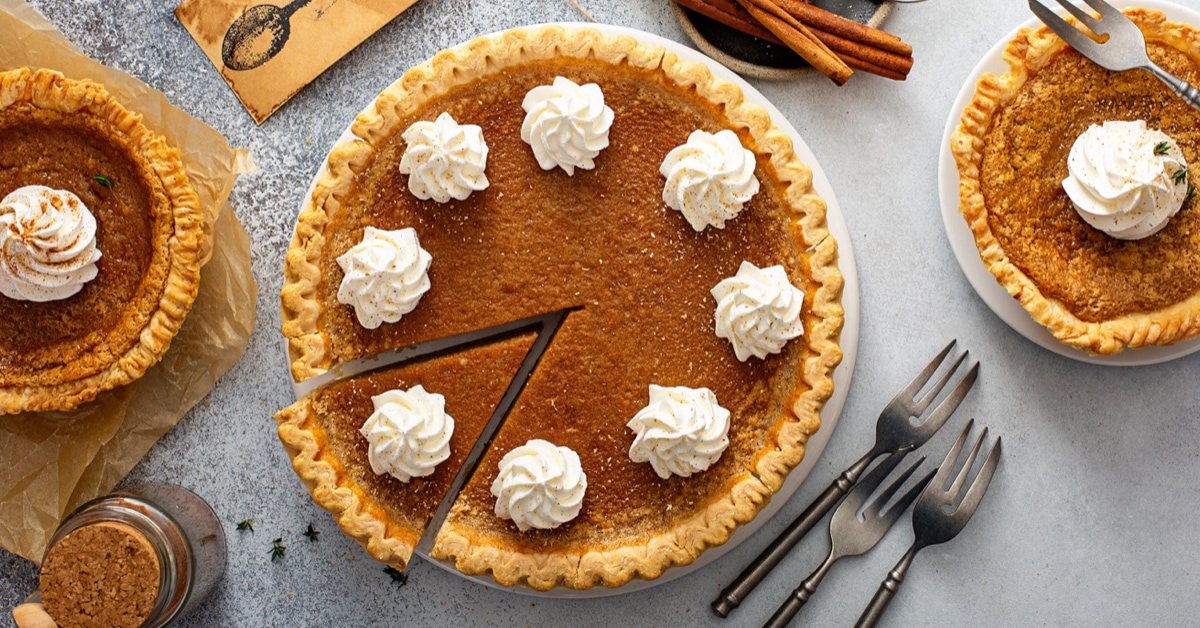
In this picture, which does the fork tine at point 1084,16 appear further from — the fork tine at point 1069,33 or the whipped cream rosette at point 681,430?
the whipped cream rosette at point 681,430

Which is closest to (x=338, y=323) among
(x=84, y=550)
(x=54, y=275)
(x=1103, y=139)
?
(x=54, y=275)

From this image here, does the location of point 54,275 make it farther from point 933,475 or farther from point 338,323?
point 933,475

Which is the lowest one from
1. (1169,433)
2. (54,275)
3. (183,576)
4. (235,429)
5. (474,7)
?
(1169,433)

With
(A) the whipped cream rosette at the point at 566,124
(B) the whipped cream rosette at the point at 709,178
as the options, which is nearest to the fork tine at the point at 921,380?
(B) the whipped cream rosette at the point at 709,178

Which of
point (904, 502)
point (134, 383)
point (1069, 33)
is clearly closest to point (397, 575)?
point (134, 383)

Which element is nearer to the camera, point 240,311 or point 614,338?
point 614,338

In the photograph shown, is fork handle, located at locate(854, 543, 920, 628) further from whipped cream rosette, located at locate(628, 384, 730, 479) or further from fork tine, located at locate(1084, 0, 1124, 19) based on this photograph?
fork tine, located at locate(1084, 0, 1124, 19)

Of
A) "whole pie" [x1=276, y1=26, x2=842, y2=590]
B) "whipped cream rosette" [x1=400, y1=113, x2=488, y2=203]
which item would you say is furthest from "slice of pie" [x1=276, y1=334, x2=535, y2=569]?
"whipped cream rosette" [x1=400, y1=113, x2=488, y2=203]
